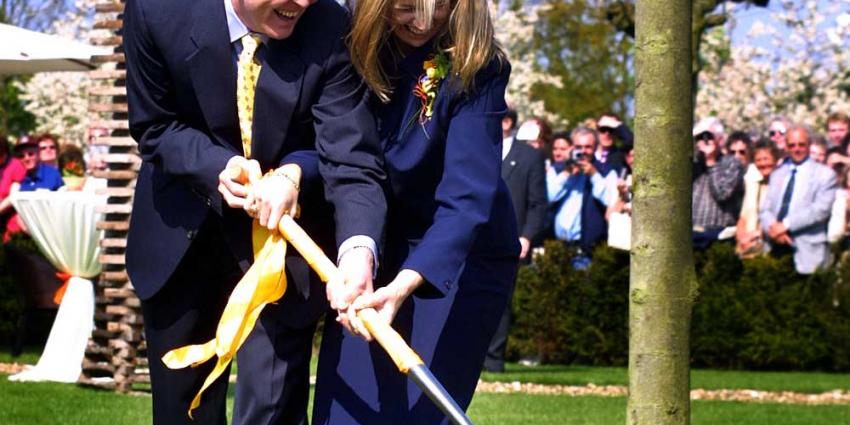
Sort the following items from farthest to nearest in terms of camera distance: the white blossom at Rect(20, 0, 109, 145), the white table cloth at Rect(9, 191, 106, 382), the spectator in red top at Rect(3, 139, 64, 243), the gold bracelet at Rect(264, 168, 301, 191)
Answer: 1. the white blossom at Rect(20, 0, 109, 145)
2. the spectator in red top at Rect(3, 139, 64, 243)
3. the white table cloth at Rect(9, 191, 106, 382)
4. the gold bracelet at Rect(264, 168, 301, 191)

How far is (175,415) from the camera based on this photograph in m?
5.52

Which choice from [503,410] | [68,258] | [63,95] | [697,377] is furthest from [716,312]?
[63,95]

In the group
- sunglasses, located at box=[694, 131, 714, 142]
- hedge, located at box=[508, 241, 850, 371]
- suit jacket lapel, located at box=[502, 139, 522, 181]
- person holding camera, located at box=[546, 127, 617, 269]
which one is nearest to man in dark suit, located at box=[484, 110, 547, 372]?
suit jacket lapel, located at box=[502, 139, 522, 181]

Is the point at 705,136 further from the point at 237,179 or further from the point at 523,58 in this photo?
the point at 523,58

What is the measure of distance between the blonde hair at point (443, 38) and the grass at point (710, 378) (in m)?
9.20

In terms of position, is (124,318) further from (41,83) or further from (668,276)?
(41,83)

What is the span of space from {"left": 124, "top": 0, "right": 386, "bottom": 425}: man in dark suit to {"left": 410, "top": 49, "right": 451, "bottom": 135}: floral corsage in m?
0.16

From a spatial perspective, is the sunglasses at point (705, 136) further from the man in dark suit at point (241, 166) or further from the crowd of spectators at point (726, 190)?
the man in dark suit at point (241, 166)

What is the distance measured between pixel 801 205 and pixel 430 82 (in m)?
11.3

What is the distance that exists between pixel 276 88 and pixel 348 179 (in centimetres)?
39

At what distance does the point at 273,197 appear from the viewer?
492 centimetres

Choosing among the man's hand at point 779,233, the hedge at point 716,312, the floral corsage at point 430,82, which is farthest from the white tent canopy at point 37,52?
the floral corsage at point 430,82

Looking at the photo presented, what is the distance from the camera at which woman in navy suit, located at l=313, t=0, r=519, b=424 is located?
4918 millimetres

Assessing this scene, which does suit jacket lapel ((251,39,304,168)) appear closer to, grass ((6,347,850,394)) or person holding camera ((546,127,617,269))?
grass ((6,347,850,394))
